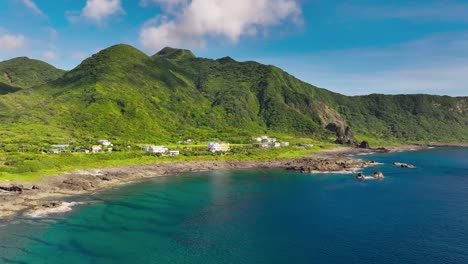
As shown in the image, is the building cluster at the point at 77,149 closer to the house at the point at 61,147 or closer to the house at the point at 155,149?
the house at the point at 61,147

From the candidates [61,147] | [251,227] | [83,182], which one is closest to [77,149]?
[61,147]

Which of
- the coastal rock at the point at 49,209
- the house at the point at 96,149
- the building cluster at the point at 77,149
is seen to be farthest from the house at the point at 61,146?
the coastal rock at the point at 49,209

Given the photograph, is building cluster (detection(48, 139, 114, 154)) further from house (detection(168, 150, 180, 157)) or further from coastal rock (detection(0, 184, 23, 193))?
coastal rock (detection(0, 184, 23, 193))

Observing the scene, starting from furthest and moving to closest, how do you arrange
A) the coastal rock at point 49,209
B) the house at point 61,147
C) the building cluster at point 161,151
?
the building cluster at point 161,151
the house at point 61,147
the coastal rock at point 49,209

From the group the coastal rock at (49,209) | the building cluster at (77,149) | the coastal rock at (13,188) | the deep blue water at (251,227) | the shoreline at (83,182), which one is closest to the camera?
the deep blue water at (251,227)

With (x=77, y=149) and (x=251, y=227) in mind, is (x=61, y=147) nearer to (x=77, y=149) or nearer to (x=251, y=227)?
(x=77, y=149)

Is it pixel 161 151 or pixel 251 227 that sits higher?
pixel 161 151

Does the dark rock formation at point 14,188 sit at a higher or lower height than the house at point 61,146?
lower

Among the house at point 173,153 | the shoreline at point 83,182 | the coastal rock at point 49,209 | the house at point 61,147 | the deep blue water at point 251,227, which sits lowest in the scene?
the deep blue water at point 251,227

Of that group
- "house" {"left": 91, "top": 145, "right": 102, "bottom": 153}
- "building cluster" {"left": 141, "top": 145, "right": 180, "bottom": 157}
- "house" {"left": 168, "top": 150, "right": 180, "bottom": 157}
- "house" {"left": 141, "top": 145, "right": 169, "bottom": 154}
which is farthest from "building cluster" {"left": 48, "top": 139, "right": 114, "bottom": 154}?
"house" {"left": 168, "top": 150, "right": 180, "bottom": 157}

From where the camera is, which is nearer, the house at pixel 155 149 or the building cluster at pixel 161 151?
the building cluster at pixel 161 151
